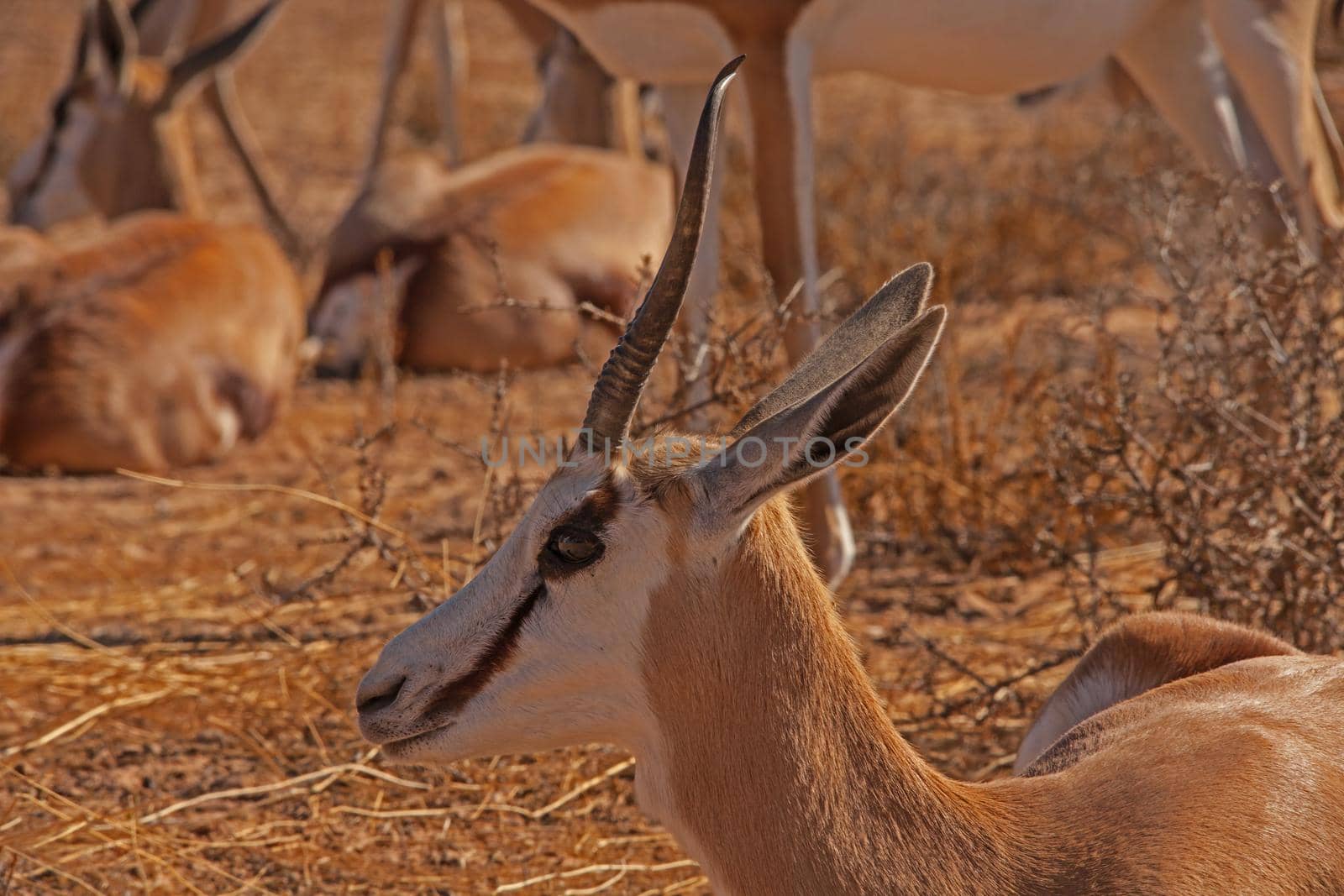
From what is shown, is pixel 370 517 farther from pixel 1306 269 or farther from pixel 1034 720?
pixel 1306 269

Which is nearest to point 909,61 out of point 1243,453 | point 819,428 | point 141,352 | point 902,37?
point 902,37

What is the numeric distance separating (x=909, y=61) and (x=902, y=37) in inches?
5.2

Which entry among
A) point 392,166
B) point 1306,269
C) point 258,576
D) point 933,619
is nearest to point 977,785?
point 1306,269

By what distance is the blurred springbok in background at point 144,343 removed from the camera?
630 cm

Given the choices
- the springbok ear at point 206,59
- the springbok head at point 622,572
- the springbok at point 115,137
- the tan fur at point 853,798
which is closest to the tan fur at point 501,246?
the springbok ear at point 206,59

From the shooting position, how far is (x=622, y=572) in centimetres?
225

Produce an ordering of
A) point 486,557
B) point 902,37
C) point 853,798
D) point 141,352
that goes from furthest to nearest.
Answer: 1. point 141,352
2. point 902,37
3. point 486,557
4. point 853,798

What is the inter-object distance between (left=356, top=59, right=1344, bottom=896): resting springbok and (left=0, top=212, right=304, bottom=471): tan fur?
4.29 meters

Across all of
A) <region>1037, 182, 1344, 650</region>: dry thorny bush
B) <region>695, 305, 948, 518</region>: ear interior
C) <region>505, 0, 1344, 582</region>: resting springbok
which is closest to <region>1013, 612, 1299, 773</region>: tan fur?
<region>1037, 182, 1344, 650</region>: dry thorny bush

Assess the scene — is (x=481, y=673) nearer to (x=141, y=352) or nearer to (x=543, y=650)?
(x=543, y=650)

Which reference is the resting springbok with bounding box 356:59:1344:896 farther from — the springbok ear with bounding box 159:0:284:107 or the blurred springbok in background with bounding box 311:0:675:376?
the springbok ear with bounding box 159:0:284:107

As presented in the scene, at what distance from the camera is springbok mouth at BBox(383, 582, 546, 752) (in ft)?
7.55

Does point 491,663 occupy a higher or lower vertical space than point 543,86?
lower

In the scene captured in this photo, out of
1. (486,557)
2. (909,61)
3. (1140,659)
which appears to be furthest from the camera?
(909,61)
